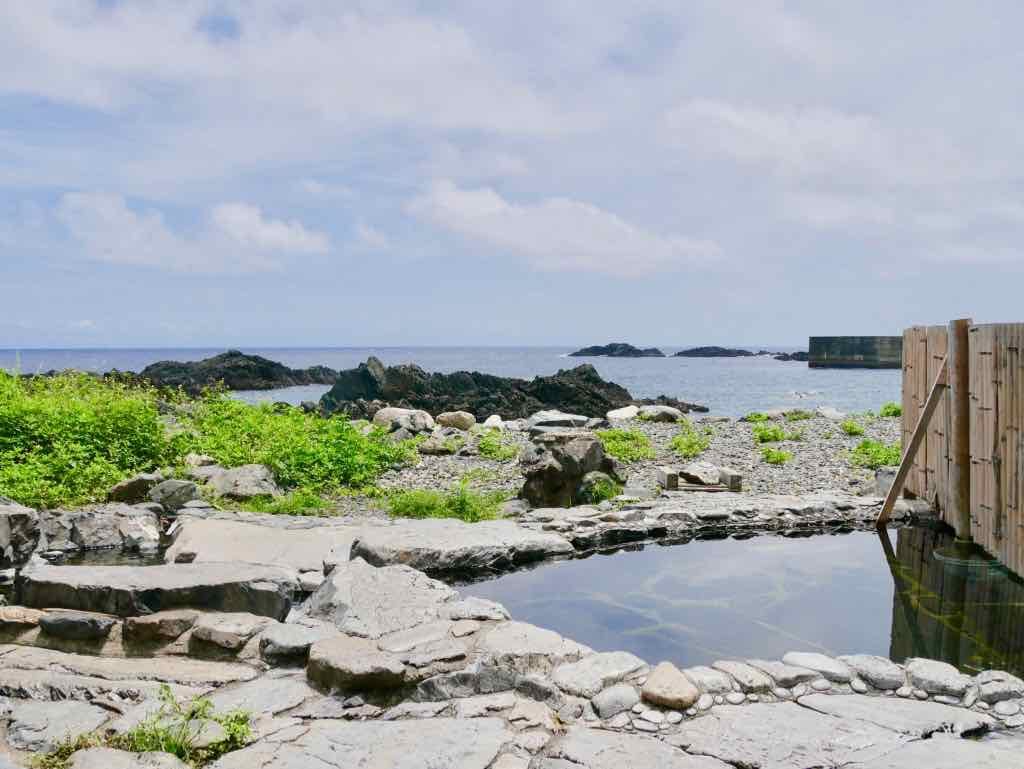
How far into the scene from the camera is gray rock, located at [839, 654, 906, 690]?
4.35 m

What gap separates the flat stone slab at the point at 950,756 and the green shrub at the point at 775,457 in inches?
368

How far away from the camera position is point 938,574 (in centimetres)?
705

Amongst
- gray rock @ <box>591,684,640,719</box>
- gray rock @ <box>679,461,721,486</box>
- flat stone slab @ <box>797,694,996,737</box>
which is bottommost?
flat stone slab @ <box>797,694,996,737</box>

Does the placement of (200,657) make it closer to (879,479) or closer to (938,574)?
(938,574)

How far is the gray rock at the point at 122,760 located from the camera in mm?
3314

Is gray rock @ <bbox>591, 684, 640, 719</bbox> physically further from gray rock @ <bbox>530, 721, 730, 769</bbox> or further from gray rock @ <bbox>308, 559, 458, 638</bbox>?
gray rock @ <bbox>308, 559, 458, 638</bbox>

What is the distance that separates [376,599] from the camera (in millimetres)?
5422

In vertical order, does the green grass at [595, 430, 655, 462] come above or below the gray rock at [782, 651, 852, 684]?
above

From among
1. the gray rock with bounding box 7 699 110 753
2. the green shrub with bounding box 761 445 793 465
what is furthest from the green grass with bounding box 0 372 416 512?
the green shrub with bounding box 761 445 793 465

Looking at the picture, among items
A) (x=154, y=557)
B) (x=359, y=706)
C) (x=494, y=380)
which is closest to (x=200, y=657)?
(x=359, y=706)

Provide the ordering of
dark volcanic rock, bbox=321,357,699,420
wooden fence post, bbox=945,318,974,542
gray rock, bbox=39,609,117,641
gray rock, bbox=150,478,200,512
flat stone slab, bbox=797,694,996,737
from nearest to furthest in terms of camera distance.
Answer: flat stone slab, bbox=797,694,996,737 < gray rock, bbox=39,609,117,641 < wooden fence post, bbox=945,318,974,542 < gray rock, bbox=150,478,200,512 < dark volcanic rock, bbox=321,357,699,420

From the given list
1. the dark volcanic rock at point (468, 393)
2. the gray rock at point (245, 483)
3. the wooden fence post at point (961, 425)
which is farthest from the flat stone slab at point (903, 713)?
the dark volcanic rock at point (468, 393)

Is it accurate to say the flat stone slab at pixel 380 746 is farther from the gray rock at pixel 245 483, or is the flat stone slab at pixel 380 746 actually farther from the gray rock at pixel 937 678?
the gray rock at pixel 245 483

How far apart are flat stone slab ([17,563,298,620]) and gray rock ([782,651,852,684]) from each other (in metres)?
3.35
